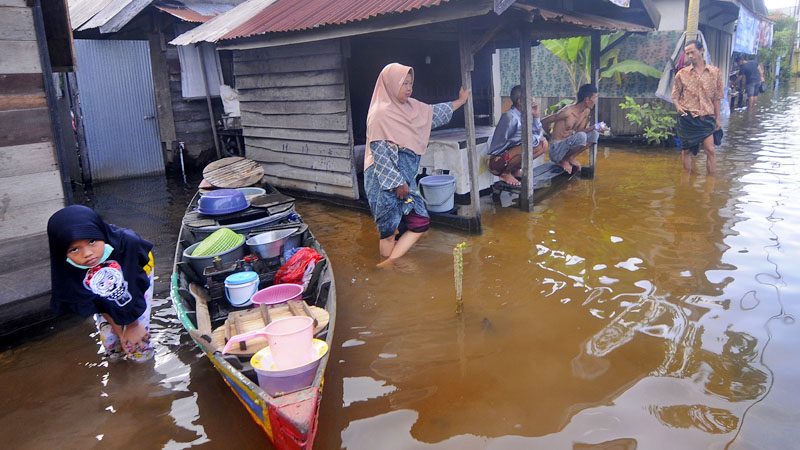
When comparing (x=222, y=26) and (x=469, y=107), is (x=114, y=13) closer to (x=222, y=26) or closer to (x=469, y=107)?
(x=222, y=26)

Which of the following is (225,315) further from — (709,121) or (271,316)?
(709,121)

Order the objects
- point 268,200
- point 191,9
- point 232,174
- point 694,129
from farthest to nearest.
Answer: point 191,9 → point 694,129 → point 232,174 → point 268,200

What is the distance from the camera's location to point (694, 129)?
807 cm

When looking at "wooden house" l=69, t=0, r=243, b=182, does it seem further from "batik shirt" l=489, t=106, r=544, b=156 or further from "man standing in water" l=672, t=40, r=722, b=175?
"man standing in water" l=672, t=40, r=722, b=175

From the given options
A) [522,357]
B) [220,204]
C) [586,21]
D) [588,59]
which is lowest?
[522,357]

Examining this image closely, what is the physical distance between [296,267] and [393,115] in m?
1.88

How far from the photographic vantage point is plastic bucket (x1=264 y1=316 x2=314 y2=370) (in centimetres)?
285

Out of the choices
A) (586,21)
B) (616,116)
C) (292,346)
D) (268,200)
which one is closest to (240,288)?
(292,346)

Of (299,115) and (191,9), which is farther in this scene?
(191,9)

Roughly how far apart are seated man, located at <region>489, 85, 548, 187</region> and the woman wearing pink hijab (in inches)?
72.4

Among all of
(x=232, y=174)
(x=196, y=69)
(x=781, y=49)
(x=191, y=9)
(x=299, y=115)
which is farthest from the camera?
(x=781, y=49)

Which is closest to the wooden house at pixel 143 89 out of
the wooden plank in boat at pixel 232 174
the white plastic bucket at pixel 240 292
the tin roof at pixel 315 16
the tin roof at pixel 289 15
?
the tin roof at pixel 289 15

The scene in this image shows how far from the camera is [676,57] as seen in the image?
9.95 metres

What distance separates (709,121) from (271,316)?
7358 mm
